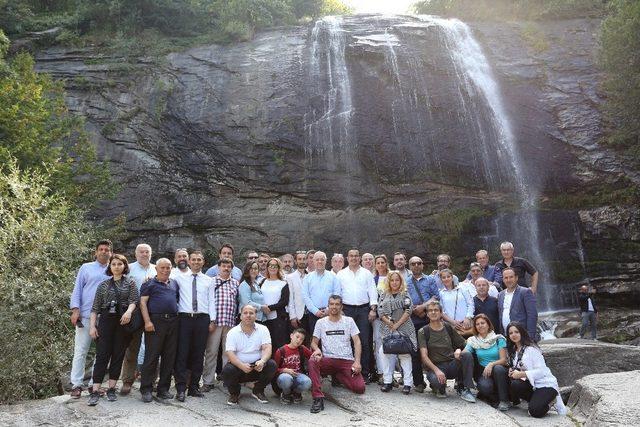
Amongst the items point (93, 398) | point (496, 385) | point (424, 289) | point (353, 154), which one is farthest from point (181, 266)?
point (353, 154)

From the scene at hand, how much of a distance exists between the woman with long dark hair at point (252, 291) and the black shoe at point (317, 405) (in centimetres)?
144

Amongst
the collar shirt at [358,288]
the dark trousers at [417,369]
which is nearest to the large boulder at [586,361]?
the dark trousers at [417,369]

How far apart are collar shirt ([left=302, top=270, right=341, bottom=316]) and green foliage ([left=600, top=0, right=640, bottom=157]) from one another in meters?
13.4

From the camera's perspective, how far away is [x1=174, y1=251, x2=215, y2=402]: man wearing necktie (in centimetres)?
666

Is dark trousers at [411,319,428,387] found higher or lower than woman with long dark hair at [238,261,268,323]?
lower

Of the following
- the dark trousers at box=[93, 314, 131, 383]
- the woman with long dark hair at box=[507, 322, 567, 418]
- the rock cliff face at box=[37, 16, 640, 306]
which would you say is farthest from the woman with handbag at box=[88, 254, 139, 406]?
the rock cliff face at box=[37, 16, 640, 306]

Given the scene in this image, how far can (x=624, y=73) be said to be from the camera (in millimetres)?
16641

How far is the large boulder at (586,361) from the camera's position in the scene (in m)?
9.55

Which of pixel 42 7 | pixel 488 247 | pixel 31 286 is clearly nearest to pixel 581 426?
pixel 31 286

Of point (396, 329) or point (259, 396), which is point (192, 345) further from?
point (396, 329)

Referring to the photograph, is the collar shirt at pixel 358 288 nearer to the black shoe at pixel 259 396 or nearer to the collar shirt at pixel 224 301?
the collar shirt at pixel 224 301

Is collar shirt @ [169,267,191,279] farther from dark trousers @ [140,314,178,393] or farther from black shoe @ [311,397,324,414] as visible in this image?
black shoe @ [311,397,324,414]

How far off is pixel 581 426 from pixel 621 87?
1409cm

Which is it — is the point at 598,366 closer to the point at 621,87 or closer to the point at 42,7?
the point at 621,87
